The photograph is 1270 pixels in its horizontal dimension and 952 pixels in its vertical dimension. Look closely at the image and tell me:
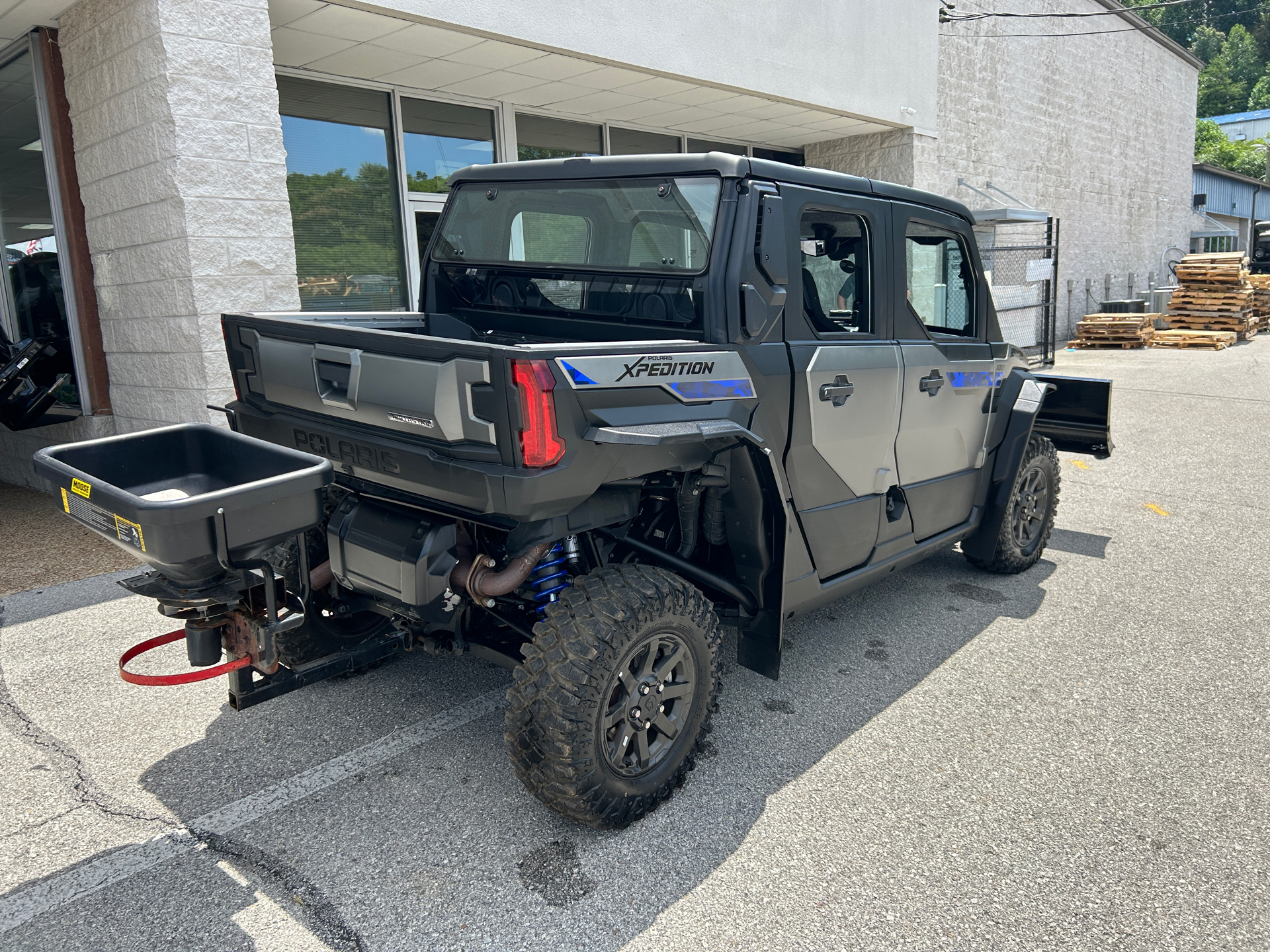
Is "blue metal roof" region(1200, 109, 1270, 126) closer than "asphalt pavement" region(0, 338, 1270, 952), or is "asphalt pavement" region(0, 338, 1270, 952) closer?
"asphalt pavement" region(0, 338, 1270, 952)

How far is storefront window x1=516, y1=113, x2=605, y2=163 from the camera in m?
11.0

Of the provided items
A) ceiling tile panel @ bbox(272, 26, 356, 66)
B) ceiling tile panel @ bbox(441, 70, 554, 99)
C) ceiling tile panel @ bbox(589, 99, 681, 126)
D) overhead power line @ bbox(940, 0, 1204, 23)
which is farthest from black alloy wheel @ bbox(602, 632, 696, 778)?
overhead power line @ bbox(940, 0, 1204, 23)

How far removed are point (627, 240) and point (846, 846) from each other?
2.33 meters

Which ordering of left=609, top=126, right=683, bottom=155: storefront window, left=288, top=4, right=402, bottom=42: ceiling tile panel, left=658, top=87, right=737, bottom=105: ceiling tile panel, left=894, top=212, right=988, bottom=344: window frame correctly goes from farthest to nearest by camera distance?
1. left=609, top=126, right=683, bottom=155: storefront window
2. left=658, top=87, right=737, bottom=105: ceiling tile panel
3. left=288, top=4, right=402, bottom=42: ceiling tile panel
4. left=894, top=212, right=988, bottom=344: window frame

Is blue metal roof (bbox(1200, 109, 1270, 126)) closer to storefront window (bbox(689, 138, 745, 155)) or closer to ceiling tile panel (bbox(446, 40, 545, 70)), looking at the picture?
storefront window (bbox(689, 138, 745, 155))

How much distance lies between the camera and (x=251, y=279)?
6.39 metres

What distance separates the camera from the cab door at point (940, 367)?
4.07 meters

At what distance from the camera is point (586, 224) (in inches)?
146

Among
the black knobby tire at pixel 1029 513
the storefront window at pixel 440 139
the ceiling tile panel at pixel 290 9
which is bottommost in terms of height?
the black knobby tire at pixel 1029 513

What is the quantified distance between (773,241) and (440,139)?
7.90 m

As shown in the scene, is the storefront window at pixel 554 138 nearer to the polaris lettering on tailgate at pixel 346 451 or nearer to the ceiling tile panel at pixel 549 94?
the ceiling tile panel at pixel 549 94

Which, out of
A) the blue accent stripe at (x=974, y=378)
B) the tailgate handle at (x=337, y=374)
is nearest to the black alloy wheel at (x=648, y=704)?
the tailgate handle at (x=337, y=374)

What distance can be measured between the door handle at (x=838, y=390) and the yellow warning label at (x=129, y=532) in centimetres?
239

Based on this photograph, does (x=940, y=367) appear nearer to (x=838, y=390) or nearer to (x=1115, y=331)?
(x=838, y=390)
